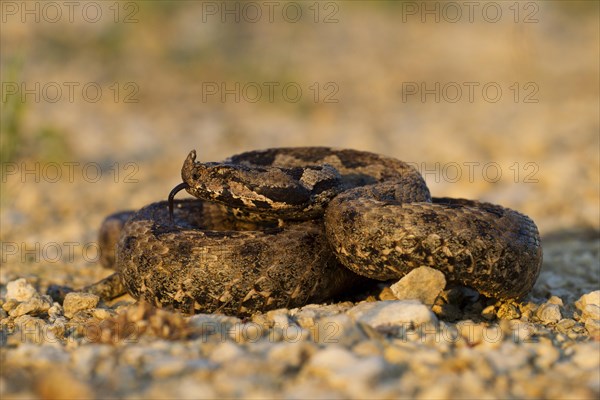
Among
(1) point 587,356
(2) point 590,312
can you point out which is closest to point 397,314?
(1) point 587,356

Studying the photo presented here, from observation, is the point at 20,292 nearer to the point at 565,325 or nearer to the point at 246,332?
the point at 246,332

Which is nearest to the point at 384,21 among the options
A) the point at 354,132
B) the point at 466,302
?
the point at 354,132

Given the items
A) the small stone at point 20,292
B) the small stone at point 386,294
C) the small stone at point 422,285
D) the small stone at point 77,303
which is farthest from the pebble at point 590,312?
the small stone at point 20,292

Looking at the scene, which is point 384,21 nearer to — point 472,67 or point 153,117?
point 472,67

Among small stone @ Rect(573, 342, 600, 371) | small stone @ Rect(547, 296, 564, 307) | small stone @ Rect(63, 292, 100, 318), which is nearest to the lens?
small stone @ Rect(573, 342, 600, 371)

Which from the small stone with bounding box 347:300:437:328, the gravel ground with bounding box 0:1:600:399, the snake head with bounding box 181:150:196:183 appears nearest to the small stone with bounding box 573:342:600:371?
the gravel ground with bounding box 0:1:600:399

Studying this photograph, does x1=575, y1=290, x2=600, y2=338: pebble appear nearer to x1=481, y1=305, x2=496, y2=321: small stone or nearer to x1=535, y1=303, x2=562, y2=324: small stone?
x1=535, y1=303, x2=562, y2=324: small stone
